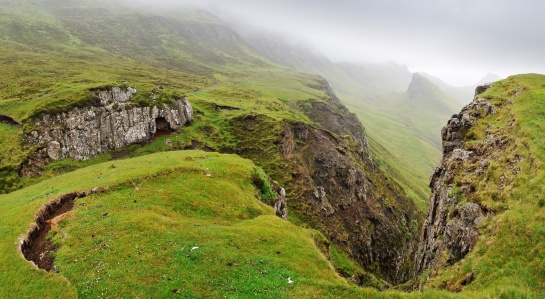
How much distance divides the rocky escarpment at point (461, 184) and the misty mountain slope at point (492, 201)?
0.38 feet

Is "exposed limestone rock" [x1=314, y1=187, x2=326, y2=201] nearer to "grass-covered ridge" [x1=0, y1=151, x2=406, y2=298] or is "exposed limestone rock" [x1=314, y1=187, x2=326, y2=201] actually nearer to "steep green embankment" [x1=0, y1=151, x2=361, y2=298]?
"grass-covered ridge" [x1=0, y1=151, x2=406, y2=298]

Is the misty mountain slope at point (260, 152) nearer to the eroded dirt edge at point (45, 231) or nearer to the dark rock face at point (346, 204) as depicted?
the dark rock face at point (346, 204)

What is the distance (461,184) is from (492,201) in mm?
8341

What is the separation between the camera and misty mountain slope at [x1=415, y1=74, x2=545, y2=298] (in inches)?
975

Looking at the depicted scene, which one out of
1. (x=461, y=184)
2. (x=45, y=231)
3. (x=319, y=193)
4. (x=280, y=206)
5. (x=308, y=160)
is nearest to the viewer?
(x=45, y=231)

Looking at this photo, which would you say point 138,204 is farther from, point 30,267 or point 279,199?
point 279,199

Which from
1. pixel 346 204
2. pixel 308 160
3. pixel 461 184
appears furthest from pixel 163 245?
pixel 308 160

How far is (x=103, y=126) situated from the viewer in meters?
70.5

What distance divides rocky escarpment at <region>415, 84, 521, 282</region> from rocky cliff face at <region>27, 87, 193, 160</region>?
65.2m

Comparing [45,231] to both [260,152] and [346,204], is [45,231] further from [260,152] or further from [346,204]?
[346,204]

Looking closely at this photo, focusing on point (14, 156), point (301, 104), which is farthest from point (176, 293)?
point (301, 104)

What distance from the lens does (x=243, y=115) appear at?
9819 centimetres

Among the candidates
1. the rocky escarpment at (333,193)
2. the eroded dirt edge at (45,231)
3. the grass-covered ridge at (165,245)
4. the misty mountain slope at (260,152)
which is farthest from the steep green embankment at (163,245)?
the rocky escarpment at (333,193)

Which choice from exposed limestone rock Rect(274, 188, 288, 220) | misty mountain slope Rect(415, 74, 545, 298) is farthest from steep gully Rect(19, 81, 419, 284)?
misty mountain slope Rect(415, 74, 545, 298)
